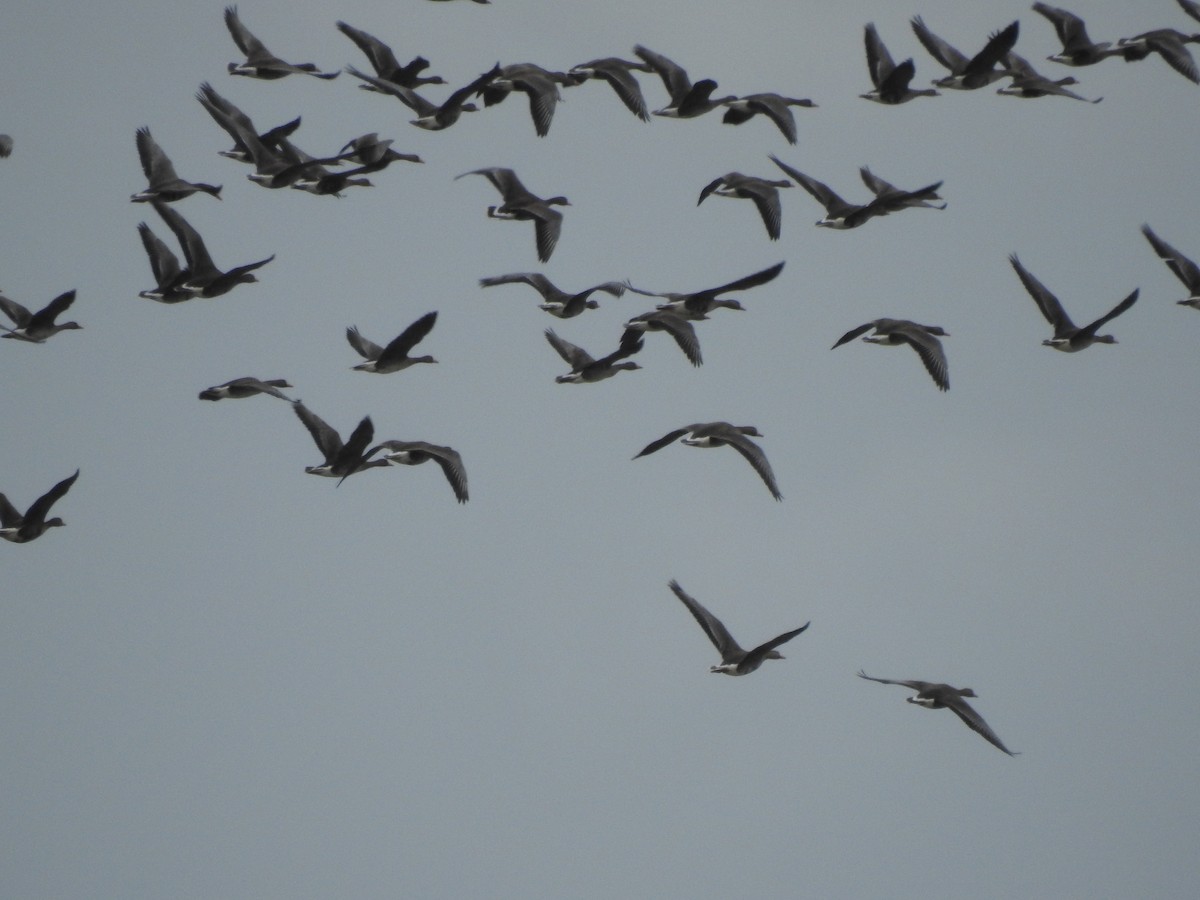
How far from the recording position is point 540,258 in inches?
1325

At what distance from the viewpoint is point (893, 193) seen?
32.1 meters

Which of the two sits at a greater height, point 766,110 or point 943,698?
point 766,110

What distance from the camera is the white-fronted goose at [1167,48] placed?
32844 mm

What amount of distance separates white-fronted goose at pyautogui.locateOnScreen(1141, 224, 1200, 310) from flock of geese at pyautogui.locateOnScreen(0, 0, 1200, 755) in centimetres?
2

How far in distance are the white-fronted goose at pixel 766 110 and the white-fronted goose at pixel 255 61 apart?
6671 mm

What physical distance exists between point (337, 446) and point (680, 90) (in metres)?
7.89

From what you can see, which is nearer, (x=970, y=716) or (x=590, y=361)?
(x=970, y=716)

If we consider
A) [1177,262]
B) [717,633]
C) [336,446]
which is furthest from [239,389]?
[1177,262]

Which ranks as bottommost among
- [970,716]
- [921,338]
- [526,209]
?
[970,716]

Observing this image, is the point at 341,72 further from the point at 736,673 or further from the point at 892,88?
the point at 736,673

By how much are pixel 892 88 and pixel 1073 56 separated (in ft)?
10.9

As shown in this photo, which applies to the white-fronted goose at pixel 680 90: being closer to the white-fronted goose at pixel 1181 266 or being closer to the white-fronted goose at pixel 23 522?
the white-fronted goose at pixel 1181 266

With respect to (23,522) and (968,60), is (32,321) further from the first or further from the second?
(968,60)

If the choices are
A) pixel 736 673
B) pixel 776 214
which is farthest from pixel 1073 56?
pixel 736 673
